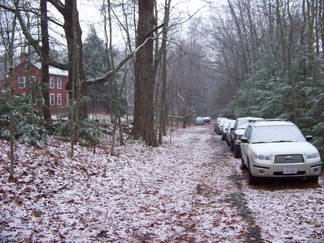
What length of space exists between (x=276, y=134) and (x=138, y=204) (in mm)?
4953

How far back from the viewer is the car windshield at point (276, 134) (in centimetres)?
1019

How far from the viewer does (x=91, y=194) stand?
8211mm

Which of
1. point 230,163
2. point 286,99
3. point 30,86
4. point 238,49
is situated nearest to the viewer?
point 30,86

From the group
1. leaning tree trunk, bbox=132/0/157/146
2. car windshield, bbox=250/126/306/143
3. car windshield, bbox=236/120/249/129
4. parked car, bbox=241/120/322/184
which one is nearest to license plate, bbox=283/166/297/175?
parked car, bbox=241/120/322/184

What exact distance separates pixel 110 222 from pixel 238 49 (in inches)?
1481

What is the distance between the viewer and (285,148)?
30.4 ft

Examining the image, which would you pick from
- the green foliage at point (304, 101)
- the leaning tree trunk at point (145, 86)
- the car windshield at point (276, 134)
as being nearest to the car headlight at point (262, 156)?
the car windshield at point (276, 134)

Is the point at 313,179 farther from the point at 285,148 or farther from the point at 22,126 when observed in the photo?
the point at 22,126

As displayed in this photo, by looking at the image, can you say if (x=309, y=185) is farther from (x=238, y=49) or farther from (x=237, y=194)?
(x=238, y=49)

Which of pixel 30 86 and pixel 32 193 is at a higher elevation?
pixel 30 86

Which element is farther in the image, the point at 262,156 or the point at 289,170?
the point at 262,156

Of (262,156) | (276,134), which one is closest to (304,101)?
(276,134)

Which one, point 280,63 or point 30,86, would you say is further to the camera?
point 280,63

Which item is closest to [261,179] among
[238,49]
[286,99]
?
[286,99]
